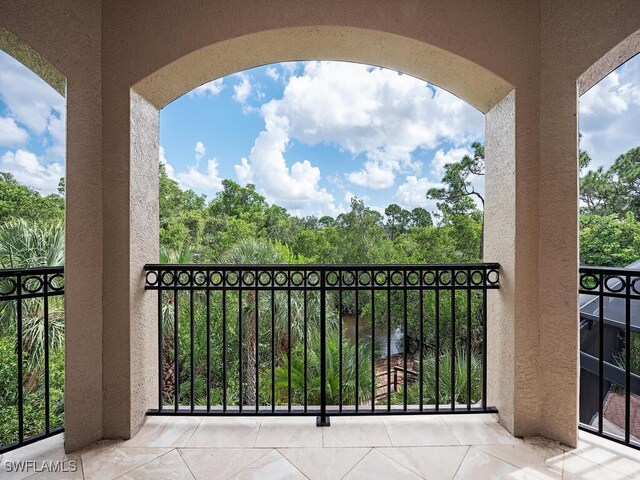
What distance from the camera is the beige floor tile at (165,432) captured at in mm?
1754

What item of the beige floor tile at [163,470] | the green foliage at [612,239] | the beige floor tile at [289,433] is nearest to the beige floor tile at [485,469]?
the beige floor tile at [289,433]

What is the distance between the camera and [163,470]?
1534mm

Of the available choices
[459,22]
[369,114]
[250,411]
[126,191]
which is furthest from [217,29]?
[369,114]

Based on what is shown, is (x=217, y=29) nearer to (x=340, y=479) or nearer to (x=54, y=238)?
(x=340, y=479)

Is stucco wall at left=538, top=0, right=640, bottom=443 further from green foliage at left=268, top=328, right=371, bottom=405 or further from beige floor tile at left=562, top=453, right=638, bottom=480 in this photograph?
green foliage at left=268, top=328, right=371, bottom=405

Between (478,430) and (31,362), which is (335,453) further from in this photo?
(31,362)

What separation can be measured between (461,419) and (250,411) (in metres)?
1.46

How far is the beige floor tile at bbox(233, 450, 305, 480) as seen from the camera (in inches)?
58.2

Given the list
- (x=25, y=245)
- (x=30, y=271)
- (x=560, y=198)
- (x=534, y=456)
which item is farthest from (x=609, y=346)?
(x=25, y=245)

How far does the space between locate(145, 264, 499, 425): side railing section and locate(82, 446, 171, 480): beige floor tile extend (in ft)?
0.92

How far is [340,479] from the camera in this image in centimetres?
146

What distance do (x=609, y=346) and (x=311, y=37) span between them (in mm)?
4379

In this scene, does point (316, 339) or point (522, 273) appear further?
point (316, 339)

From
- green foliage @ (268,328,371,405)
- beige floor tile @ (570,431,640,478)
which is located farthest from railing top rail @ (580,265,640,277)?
green foliage @ (268,328,371,405)
